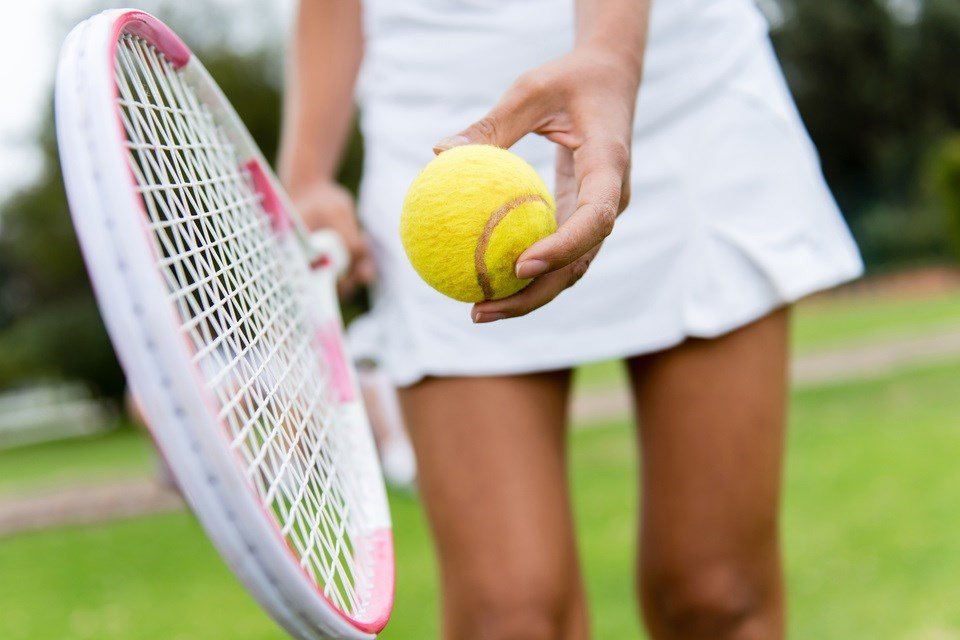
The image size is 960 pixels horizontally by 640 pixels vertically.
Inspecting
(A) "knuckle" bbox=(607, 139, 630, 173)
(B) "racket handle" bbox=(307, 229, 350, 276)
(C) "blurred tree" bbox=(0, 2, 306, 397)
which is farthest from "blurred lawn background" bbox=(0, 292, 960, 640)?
(C) "blurred tree" bbox=(0, 2, 306, 397)

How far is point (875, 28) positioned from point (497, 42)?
2496 centimetres

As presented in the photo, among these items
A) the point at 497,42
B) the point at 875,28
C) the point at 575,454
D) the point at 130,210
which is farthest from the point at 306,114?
the point at 875,28

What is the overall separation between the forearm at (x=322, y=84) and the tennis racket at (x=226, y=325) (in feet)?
0.83

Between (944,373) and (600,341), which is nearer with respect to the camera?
(600,341)

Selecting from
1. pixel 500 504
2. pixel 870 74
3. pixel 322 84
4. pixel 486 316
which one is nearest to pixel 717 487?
pixel 500 504

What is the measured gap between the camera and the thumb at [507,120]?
1.42 metres

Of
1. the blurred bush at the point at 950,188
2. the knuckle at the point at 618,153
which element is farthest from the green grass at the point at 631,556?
the blurred bush at the point at 950,188

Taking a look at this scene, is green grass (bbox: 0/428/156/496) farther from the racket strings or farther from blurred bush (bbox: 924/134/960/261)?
blurred bush (bbox: 924/134/960/261)

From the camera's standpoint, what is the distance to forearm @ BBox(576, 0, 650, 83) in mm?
1546

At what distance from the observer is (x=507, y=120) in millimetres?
1452

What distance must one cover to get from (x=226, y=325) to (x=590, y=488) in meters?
4.50

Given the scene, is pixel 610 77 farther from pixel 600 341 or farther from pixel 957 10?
pixel 957 10

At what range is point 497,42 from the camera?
192 centimetres

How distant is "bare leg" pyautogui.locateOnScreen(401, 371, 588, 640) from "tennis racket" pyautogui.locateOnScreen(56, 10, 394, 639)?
0.54 feet
